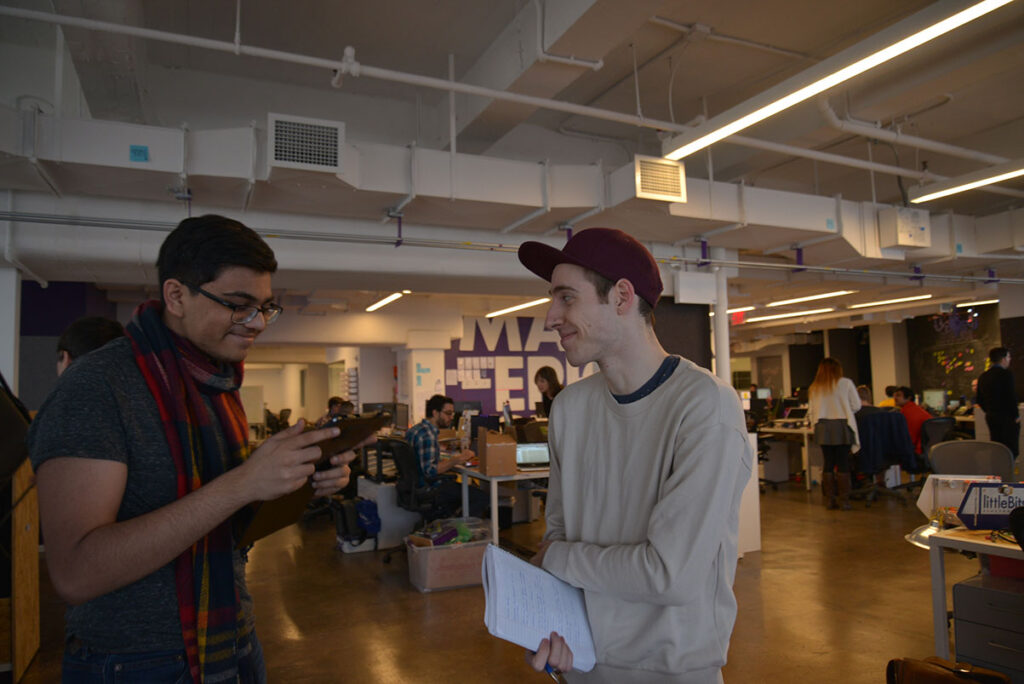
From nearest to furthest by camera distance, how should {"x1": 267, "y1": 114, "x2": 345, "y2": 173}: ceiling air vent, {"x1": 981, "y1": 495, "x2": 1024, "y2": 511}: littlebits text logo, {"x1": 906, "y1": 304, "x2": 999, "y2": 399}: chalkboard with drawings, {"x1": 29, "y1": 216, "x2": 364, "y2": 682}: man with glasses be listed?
{"x1": 29, "y1": 216, "x2": 364, "y2": 682}: man with glasses, {"x1": 981, "y1": 495, "x2": 1024, "y2": 511}: littlebits text logo, {"x1": 267, "y1": 114, "x2": 345, "y2": 173}: ceiling air vent, {"x1": 906, "y1": 304, "x2": 999, "y2": 399}: chalkboard with drawings

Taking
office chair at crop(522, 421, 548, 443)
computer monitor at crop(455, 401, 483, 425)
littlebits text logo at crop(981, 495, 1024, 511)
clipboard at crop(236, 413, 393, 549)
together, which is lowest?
littlebits text logo at crop(981, 495, 1024, 511)

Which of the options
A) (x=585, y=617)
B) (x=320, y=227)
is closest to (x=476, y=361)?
(x=320, y=227)

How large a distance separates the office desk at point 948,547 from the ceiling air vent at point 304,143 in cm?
391

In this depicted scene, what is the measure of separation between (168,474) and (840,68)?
366cm

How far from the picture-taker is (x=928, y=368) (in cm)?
1591

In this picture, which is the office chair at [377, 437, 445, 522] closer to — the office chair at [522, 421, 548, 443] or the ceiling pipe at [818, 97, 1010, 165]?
the office chair at [522, 421, 548, 443]

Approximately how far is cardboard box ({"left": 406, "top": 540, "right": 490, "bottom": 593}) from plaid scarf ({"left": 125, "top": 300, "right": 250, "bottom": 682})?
3945 millimetres

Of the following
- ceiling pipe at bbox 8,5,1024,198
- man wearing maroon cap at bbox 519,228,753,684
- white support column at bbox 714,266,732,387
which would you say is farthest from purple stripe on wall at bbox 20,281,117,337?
man wearing maroon cap at bbox 519,228,753,684

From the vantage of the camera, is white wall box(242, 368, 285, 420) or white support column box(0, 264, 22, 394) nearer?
white support column box(0, 264, 22, 394)

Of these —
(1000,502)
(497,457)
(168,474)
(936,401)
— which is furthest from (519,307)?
(168,474)

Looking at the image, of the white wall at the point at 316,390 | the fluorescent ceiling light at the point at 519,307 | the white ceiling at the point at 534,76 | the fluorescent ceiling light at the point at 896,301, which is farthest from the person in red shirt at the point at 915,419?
the white wall at the point at 316,390

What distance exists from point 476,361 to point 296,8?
913 cm

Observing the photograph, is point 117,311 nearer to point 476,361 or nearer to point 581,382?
point 476,361

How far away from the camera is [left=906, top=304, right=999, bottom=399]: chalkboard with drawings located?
47.9ft
